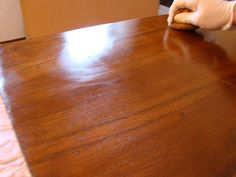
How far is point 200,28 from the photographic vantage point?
63cm

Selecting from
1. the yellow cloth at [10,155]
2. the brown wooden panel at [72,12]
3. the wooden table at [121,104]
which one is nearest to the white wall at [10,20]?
the brown wooden panel at [72,12]

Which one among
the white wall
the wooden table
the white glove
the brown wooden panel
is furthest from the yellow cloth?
the white wall

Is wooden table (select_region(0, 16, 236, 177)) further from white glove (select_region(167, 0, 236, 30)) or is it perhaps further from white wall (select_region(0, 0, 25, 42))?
white wall (select_region(0, 0, 25, 42))

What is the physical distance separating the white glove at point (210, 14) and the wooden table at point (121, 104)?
0.20 feet

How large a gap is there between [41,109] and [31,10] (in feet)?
3.60

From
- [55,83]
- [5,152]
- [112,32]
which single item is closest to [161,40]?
[112,32]

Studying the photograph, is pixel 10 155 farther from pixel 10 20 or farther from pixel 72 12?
pixel 10 20

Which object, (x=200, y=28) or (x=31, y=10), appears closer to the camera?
(x=200, y=28)

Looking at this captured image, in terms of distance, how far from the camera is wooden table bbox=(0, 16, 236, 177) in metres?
0.29

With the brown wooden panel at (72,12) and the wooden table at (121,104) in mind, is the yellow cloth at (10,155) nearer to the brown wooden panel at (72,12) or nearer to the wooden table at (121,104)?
the wooden table at (121,104)

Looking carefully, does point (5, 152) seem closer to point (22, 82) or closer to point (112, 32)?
point (22, 82)

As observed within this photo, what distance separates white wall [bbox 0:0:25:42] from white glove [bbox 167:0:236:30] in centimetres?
124

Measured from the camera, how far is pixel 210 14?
22.8 inches

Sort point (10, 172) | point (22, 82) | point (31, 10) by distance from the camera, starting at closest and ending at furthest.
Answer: point (10, 172), point (22, 82), point (31, 10)
